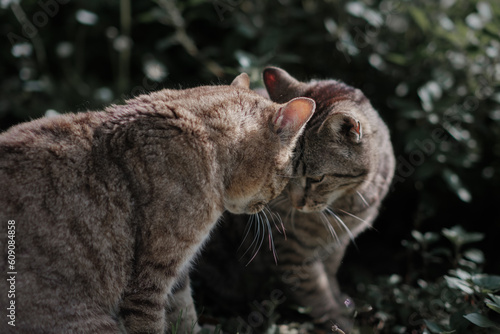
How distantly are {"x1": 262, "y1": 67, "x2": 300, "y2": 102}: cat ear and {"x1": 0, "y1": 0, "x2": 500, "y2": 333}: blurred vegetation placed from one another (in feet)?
0.77

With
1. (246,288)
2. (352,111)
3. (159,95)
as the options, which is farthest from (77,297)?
(352,111)

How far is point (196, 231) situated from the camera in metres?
2.85

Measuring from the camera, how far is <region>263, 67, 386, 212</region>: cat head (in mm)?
3623

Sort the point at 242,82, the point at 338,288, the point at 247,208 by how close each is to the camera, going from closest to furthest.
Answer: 1. the point at 247,208
2. the point at 242,82
3. the point at 338,288

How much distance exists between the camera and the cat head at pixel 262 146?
308cm

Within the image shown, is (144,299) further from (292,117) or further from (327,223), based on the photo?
(327,223)

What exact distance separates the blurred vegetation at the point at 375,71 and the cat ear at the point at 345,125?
982 millimetres

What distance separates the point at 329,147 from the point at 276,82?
0.76m

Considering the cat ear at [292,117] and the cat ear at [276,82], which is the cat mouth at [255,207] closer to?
the cat ear at [292,117]

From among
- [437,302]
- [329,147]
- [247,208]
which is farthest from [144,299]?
[437,302]

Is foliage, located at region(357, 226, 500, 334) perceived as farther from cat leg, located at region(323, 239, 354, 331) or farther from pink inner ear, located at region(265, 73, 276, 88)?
pink inner ear, located at region(265, 73, 276, 88)

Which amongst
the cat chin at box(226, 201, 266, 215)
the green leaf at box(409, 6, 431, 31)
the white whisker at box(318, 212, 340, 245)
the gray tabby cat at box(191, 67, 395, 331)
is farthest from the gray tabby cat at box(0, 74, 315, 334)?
the green leaf at box(409, 6, 431, 31)

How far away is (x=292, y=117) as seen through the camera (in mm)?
3152

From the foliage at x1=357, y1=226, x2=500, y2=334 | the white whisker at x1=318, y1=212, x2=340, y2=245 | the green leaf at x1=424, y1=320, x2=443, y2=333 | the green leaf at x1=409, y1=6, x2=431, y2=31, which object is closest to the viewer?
the green leaf at x1=424, y1=320, x2=443, y2=333
